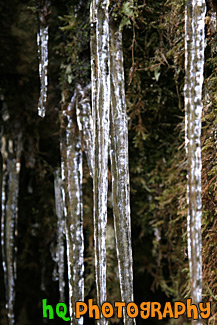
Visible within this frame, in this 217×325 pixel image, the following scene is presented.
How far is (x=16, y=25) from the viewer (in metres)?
1.74

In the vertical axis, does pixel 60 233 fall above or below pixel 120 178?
below

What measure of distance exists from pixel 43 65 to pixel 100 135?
1.74ft

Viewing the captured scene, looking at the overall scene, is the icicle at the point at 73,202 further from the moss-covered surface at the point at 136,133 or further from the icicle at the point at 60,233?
the icicle at the point at 60,233

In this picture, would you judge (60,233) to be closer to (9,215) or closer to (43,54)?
(9,215)

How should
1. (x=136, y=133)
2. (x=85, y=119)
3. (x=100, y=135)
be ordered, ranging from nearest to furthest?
(x=100, y=135), (x=85, y=119), (x=136, y=133)

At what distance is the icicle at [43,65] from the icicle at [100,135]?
1.14ft

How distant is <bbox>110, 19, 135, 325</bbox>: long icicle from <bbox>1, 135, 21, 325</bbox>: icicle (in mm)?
932

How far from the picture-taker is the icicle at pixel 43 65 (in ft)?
4.93

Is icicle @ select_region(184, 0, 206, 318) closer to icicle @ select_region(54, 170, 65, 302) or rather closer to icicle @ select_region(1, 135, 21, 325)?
icicle @ select_region(54, 170, 65, 302)

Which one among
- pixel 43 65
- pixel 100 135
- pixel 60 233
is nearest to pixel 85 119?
pixel 43 65

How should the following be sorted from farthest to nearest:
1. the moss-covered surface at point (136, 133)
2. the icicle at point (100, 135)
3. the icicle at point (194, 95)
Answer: the moss-covered surface at point (136, 133), the icicle at point (100, 135), the icicle at point (194, 95)

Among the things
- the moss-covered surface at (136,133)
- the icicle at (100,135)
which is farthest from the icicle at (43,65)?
the icicle at (100,135)

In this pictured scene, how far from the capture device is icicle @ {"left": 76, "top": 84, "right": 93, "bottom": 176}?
1.59m

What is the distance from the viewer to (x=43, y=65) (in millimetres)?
1533
